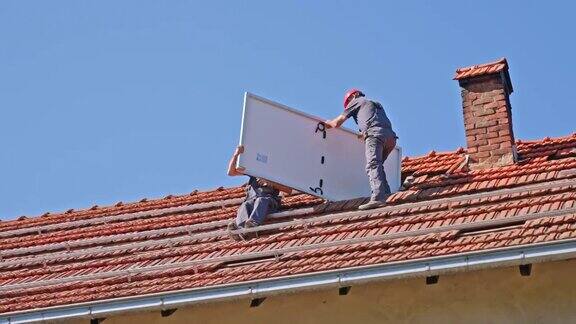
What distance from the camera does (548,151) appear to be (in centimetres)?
1335

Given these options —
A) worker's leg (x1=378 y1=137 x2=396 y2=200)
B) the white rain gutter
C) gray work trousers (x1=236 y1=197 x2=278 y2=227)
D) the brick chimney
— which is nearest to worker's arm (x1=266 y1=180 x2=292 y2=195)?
gray work trousers (x1=236 y1=197 x2=278 y2=227)

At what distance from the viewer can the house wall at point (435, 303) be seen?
10242 millimetres

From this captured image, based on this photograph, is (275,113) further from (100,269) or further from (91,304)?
(91,304)

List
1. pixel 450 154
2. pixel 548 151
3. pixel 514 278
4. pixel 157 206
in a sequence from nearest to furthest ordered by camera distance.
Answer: pixel 514 278, pixel 548 151, pixel 450 154, pixel 157 206

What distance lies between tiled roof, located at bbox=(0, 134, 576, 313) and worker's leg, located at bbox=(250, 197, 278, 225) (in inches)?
5.0

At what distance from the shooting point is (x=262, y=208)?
1317 cm

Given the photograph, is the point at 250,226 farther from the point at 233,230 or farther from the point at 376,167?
the point at 376,167

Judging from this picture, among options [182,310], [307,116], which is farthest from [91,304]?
[307,116]

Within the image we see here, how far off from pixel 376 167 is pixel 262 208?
117 centimetres

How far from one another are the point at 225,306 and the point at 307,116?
9.96ft

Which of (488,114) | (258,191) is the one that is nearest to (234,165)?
(258,191)

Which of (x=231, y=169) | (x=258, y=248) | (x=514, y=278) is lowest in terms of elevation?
(x=514, y=278)

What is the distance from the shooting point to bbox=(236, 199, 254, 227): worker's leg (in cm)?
1306

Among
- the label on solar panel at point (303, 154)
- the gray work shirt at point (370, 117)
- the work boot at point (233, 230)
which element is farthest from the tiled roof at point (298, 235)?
the gray work shirt at point (370, 117)
